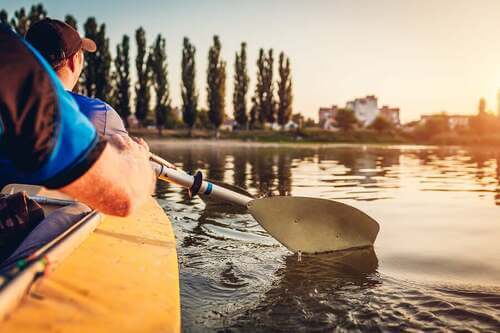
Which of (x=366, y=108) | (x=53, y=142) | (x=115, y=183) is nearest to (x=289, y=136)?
(x=115, y=183)

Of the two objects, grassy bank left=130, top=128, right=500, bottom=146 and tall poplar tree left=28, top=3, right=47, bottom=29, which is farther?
grassy bank left=130, top=128, right=500, bottom=146

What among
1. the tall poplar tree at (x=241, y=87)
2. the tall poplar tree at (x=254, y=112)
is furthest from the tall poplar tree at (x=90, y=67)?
the tall poplar tree at (x=254, y=112)

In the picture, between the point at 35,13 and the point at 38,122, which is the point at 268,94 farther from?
the point at 38,122

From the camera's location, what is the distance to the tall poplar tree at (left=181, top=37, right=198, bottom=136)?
49.3 metres

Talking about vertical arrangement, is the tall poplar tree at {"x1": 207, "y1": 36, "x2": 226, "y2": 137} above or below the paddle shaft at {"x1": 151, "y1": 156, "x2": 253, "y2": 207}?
above

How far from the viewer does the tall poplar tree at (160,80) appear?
48188mm

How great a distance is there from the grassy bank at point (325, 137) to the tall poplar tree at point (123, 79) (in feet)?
11.0

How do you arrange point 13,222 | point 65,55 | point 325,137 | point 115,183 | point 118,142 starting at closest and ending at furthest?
point 115,183, point 118,142, point 13,222, point 65,55, point 325,137

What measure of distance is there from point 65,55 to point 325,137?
57.3 meters

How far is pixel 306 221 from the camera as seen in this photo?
4500 mm

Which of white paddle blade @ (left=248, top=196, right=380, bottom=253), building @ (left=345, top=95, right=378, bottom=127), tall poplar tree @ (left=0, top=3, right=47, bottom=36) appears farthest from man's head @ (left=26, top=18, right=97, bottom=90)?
building @ (left=345, top=95, right=378, bottom=127)

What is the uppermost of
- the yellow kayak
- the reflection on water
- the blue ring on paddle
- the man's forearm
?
the man's forearm

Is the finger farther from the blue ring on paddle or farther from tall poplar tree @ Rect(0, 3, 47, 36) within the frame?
tall poplar tree @ Rect(0, 3, 47, 36)

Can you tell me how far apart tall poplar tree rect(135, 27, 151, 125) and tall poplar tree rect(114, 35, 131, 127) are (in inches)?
50.3
